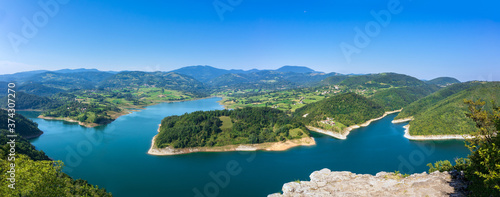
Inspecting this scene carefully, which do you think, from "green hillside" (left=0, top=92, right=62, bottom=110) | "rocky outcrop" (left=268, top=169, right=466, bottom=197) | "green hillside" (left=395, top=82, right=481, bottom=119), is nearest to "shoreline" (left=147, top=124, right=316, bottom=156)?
"rocky outcrop" (left=268, top=169, right=466, bottom=197)

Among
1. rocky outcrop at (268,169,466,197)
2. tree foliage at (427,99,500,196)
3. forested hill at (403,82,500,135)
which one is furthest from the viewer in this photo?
forested hill at (403,82,500,135)

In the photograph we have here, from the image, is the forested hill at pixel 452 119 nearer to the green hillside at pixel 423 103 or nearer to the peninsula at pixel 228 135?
the green hillside at pixel 423 103

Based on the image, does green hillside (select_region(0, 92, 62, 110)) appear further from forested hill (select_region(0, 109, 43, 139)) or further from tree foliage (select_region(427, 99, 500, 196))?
tree foliage (select_region(427, 99, 500, 196))

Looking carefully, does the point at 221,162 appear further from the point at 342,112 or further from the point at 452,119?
the point at 452,119

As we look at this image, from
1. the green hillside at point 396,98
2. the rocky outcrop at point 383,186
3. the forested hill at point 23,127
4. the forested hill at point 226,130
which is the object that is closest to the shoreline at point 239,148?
the forested hill at point 226,130

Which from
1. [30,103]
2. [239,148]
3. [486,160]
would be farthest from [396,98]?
[30,103]

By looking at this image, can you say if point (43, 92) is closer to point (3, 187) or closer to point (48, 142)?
point (48, 142)
